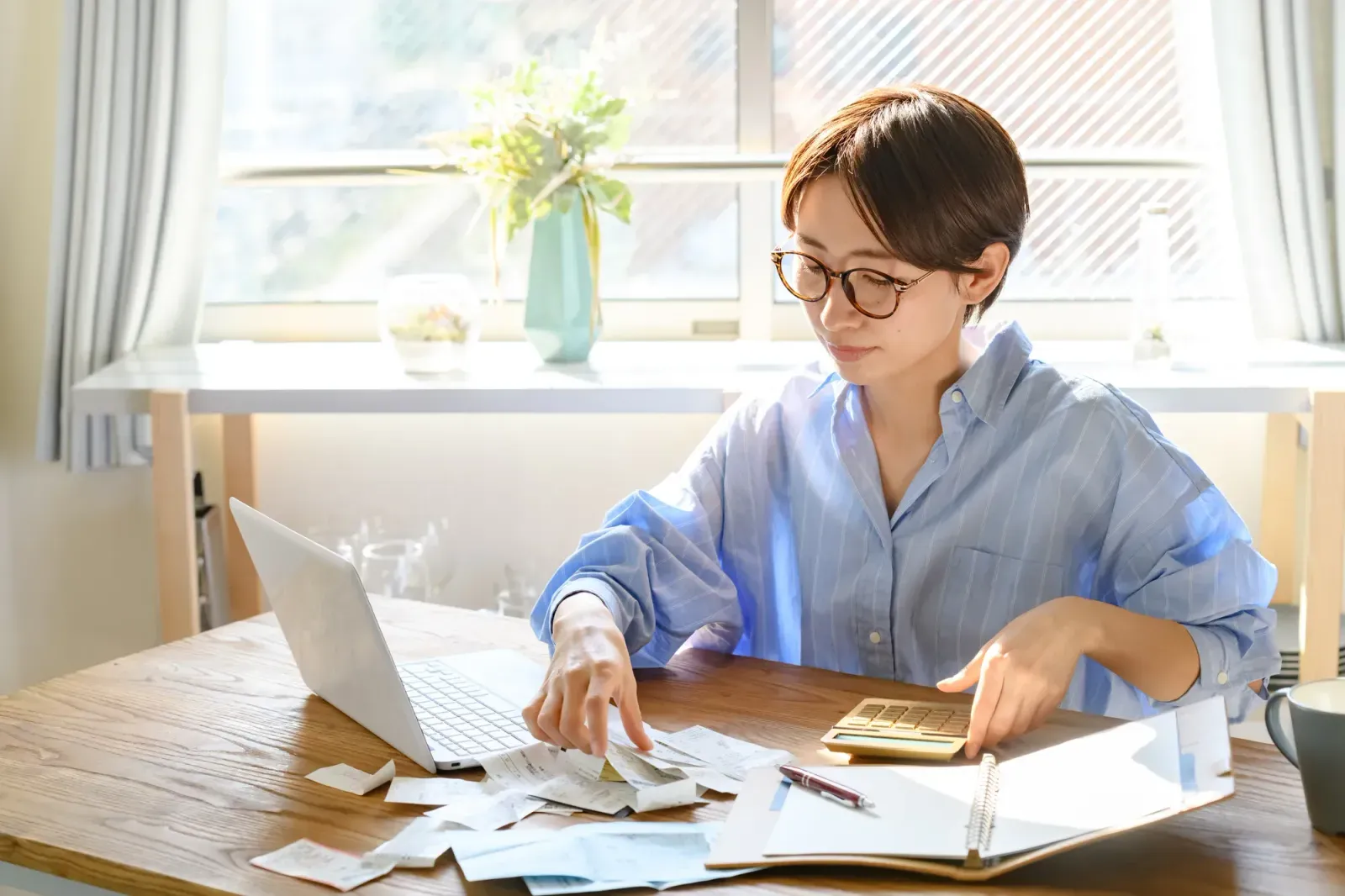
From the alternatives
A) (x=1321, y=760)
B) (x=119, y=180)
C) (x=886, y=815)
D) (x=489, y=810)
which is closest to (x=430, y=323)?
(x=119, y=180)

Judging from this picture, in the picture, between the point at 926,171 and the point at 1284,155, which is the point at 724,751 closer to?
the point at 926,171

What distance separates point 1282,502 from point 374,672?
6.27 feet

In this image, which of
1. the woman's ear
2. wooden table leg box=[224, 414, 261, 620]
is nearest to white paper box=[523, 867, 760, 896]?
the woman's ear

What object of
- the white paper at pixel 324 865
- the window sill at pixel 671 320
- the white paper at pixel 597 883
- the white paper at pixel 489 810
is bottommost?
the white paper at pixel 324 865

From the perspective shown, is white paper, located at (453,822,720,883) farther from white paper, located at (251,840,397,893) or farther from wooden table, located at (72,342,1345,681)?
wooden table, located at (72,342,1345,681)

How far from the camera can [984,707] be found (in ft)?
3.20

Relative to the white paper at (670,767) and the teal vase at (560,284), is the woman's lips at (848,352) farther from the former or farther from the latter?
the teal vase at (560,284)

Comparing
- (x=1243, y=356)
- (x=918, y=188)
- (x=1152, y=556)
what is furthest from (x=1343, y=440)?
(x=918, y=188)

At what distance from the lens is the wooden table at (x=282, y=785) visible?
0.81 metres

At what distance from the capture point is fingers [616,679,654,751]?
99 cm

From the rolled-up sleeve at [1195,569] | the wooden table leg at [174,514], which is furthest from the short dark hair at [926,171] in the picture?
the wooden table leg at [174,514]

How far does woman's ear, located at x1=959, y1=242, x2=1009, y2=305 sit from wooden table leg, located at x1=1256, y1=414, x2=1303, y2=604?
1.36m

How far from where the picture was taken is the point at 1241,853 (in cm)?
83

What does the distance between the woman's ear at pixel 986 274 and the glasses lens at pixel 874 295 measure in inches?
3.2
